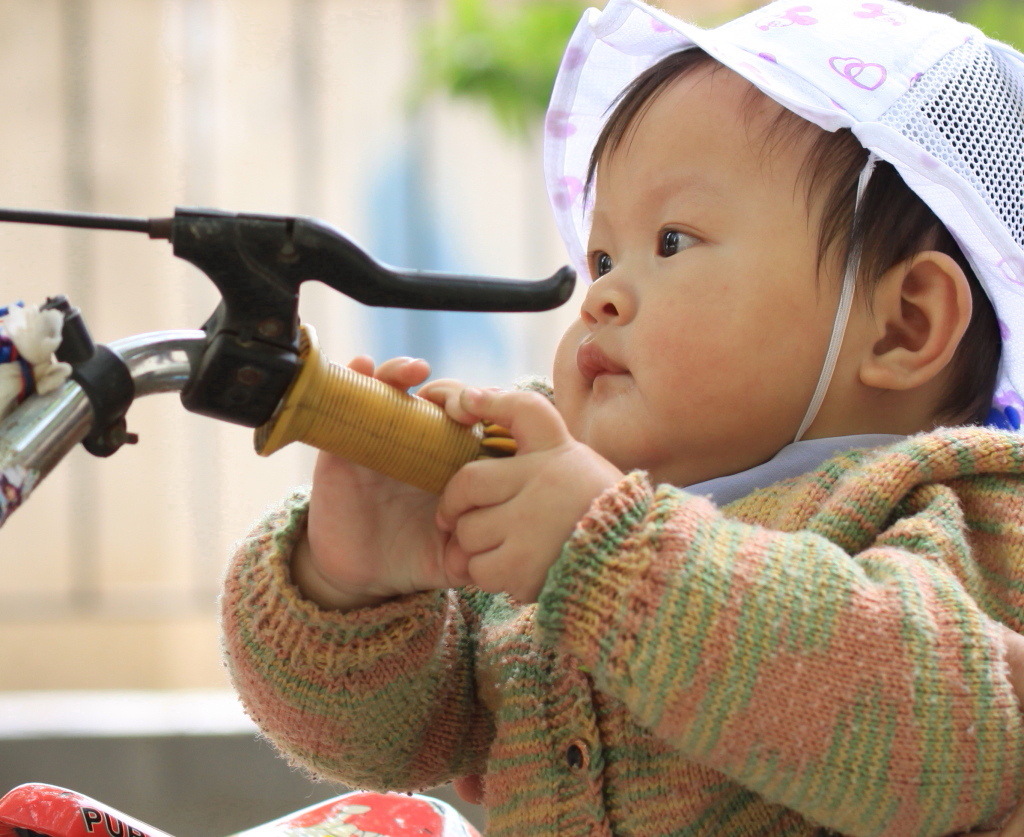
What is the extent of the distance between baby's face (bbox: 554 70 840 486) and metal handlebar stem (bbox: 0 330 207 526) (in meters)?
0.31

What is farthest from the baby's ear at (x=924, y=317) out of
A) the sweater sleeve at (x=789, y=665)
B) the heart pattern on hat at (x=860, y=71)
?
the sweater sleeve at (x=789, y=665)

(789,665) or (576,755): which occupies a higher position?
(789,665)

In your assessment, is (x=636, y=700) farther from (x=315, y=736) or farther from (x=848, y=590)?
(x=315, y=736)

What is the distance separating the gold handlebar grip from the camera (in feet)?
1.68

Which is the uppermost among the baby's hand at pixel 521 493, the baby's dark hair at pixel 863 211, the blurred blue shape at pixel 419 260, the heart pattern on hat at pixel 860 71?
the heart pattern on hat at pixel 860 71

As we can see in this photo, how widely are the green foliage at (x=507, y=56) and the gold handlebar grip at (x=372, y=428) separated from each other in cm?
122

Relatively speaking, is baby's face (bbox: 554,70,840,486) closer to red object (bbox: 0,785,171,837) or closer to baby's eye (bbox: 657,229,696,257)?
baby's eye (bbox: 657,229,696,257)

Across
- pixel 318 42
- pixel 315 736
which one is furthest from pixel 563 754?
pixel 318 42

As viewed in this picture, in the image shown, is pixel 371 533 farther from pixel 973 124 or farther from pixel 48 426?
pixel 973 124

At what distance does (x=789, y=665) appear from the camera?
0.54 metres

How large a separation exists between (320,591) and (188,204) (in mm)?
1687

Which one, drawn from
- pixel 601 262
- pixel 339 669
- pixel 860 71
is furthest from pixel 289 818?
pixel 860 71

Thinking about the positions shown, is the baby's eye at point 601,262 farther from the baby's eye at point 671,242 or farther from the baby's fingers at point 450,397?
the baby's fingers at point 450,397

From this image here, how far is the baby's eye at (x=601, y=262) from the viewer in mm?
805
